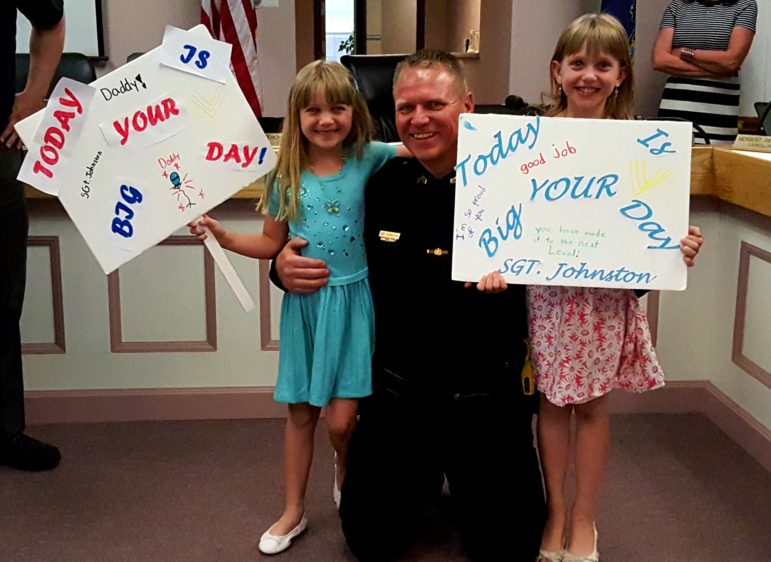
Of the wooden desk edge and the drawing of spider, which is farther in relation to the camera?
the wooden desk edge

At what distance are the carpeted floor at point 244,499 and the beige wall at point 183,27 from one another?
266cm

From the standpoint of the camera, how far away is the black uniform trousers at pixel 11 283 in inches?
80.8

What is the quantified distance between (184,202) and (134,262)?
3.02 feet

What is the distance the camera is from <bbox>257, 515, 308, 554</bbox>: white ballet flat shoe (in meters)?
1.83

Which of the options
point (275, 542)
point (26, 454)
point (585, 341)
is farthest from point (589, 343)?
point (26, 454)

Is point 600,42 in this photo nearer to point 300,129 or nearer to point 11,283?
point 300,129

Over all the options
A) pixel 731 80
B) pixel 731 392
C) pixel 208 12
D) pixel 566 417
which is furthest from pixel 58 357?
pixel 731 80

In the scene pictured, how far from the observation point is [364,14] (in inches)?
354

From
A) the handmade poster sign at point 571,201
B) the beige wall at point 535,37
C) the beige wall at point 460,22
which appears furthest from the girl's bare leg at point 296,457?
the beige wall at point 460,22

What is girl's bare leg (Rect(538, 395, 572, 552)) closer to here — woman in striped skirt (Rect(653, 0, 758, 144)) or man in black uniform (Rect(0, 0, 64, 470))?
man in black uniform (Rect(0, 0, 64, 470))

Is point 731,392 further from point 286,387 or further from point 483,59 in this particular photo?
point 483,59

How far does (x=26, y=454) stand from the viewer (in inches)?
88.4

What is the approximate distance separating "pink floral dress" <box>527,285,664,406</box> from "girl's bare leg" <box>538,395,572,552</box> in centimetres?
7

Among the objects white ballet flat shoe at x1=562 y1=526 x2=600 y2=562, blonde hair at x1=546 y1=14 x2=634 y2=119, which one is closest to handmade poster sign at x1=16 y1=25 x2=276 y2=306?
blonde hair at x1=546 y1=14 x2=634 y2=119
